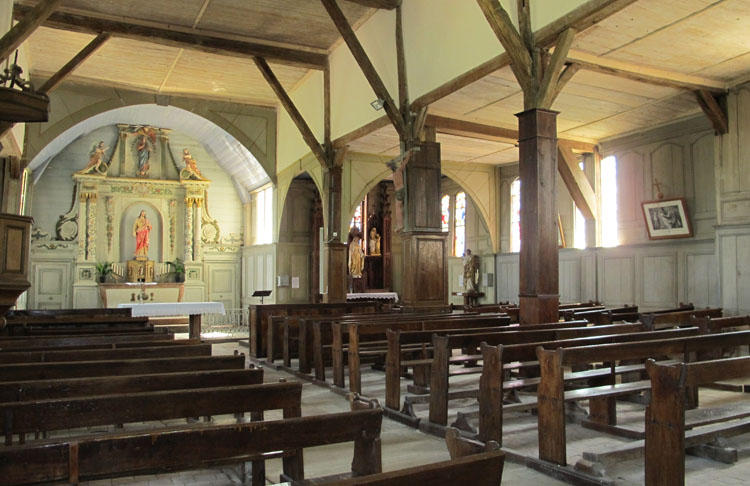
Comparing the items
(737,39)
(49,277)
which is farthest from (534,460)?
(49,277)

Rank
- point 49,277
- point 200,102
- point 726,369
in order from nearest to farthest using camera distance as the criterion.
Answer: point 726,369 < point 200,102 < point 49,277

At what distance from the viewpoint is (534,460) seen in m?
4.14

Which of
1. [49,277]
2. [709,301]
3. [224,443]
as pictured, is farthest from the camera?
[49,277]

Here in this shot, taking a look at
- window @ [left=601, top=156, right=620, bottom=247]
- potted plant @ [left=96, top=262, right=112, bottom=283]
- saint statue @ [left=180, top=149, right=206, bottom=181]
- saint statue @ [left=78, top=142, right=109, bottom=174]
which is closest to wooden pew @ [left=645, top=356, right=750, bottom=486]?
window @ [left=601, top=156, right=620, bottom=247]

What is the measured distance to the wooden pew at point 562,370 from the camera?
4.04 metres

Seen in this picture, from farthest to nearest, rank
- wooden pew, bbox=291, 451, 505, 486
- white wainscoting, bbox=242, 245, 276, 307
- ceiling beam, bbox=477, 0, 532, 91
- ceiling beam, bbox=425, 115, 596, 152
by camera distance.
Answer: white wainscoting, bbox=242, 245, 276, 307
ceiling beam, bbox=425, 115, 596, 152
ceiling beam, bbox=477, 0, 532, 91
wooden pew, bbox=291, 451, 505, 486

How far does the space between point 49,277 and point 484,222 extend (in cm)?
1204

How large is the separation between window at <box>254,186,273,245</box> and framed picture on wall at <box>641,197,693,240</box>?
10.0 meters

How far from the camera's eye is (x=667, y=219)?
11.0m

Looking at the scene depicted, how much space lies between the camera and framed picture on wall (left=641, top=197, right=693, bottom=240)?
422 inches

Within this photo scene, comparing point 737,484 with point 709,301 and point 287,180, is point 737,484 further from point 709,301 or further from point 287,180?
point 287,180

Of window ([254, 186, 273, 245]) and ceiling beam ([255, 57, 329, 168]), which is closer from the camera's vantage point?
ceiling beam ([255, 57, 329, 168])

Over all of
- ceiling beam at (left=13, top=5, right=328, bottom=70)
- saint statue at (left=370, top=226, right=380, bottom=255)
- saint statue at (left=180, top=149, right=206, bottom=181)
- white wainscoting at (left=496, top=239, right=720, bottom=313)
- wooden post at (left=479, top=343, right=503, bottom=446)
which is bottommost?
wooden post at (left=479, top=343, right=503, bottom=446)

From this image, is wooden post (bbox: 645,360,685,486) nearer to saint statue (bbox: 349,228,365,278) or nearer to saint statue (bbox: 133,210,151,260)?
saint statue (bbox: 349,228,365,278)
